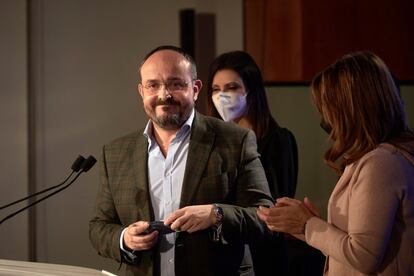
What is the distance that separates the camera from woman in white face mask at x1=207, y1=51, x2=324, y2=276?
195cm

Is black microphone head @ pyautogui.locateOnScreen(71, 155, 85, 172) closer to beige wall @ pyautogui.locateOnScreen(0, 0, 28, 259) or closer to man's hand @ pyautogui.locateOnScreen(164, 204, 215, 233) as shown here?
man's hand @ pyautogui.locateOnScreen(164, 204, 215, 233)

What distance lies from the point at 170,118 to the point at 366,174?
60 centimetres

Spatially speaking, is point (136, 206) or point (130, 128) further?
point (130, 128)

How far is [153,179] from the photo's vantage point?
5.03ft

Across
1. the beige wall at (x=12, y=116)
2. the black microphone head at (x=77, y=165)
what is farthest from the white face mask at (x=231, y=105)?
the beige wall at (x=12, y=116)

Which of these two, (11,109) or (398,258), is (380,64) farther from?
(11,109)

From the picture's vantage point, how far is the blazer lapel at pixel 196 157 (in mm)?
1475

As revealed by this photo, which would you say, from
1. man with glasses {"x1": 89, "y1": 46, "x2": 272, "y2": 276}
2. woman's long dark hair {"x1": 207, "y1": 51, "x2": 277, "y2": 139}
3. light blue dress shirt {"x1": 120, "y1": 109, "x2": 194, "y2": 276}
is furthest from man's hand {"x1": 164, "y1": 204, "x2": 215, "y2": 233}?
woman's long dark hair {"x1": 207, "y1": 51, "x2": 277, "y2": 139}

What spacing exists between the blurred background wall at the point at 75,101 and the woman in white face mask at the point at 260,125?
1.02 meters

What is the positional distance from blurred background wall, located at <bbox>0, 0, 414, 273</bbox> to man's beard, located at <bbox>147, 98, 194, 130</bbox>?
1.61 m

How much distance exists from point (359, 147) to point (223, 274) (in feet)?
1.70

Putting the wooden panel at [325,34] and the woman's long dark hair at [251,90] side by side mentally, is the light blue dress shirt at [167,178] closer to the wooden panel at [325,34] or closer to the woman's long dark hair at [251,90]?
the woman's long dark hair at [251,90]

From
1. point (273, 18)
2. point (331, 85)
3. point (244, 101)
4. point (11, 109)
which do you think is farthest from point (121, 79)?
point (331, 85)

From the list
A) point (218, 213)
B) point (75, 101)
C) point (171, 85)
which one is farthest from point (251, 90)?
point (75, 101)
